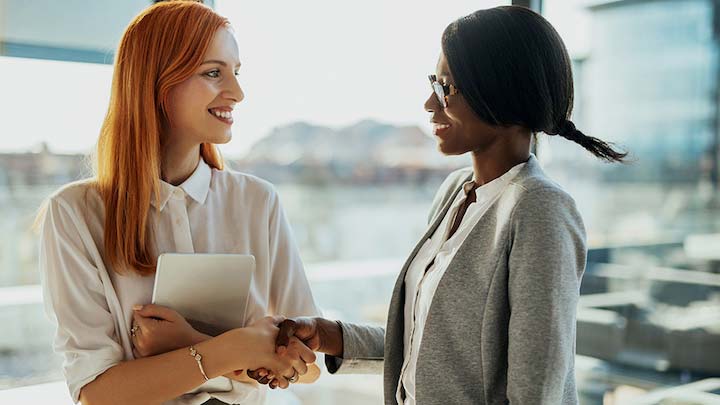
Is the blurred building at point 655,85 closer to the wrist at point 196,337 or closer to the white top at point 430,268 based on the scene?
the white top at point 430,268

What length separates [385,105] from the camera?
12.5ft

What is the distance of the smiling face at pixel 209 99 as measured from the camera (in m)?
1.74

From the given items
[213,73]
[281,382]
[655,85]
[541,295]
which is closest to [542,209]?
[541,295]

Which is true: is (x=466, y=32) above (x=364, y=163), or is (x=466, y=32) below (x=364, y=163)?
above

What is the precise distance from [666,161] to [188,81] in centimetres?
170

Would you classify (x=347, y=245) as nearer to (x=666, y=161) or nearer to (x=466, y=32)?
(x=666, y=161)

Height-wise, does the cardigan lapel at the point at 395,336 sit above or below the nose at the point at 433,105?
below

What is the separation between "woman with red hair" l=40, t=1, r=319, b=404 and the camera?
1606 mm

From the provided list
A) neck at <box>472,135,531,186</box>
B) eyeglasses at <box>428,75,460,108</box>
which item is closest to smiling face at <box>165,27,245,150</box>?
eyeglasses at <box>428,75,460,108</box>

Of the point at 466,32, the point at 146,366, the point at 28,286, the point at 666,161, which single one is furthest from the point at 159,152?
the point at 666,161

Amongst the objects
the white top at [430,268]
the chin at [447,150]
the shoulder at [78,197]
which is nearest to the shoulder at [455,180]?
the white top at [430,268]

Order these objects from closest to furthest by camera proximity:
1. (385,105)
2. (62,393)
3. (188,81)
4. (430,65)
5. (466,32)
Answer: (466,32)
(188,81)
(62,393)
(430,65)
(385,105)

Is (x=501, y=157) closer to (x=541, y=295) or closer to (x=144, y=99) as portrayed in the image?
(x=541, y=295)

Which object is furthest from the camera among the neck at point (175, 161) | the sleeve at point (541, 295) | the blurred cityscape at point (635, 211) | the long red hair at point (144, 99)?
the blurred cityscape at point (635, 211)
